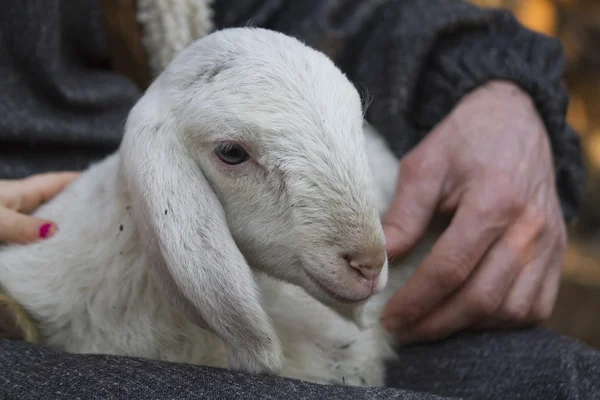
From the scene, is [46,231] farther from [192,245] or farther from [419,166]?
[419,166]

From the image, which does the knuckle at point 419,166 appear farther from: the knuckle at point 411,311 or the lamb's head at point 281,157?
the lamb's head at point 281,157

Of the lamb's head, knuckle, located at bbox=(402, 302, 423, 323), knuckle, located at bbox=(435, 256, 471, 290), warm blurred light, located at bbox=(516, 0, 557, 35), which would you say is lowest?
warm blurred light, located at bbox=(516, 0, 557, 35)

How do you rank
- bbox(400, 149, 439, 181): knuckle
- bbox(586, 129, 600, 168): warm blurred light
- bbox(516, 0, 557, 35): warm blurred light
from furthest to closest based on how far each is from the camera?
bbox(516, 0, 557, 35): warm blurred light, bbox(586, 129, 600, 168): warm blurred light, bbox(400, 149, 439, 181): knuckle

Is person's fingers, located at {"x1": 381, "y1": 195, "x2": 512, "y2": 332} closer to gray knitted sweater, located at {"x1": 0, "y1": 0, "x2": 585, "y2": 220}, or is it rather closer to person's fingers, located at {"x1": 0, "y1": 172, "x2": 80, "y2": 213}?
gray knitted sweater, located at {"x1": 0, "y1": 0, "x2": 585, "y2": 220}

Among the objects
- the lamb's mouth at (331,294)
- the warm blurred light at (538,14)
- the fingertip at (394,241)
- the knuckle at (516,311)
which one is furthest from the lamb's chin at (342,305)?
the warm blurred light at (538,14)

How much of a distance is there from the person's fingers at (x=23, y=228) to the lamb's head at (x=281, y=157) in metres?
0.28

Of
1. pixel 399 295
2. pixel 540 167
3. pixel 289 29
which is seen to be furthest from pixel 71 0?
pixel 540 167

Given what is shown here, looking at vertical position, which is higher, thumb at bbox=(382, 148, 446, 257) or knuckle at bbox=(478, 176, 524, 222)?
thumb at bbox=(382, 148, 446, 257)

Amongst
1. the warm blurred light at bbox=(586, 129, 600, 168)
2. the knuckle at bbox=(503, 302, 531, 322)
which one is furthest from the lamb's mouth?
the warm blurred light at bbox=(586, 129, 600, 168)

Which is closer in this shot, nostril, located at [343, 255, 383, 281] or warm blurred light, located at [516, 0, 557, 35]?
nostril, located at [343, 255, 383, 281]

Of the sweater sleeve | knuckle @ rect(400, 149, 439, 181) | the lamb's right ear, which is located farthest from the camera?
the sweater sleeve

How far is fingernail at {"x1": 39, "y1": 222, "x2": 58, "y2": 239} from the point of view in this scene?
1.12 metres

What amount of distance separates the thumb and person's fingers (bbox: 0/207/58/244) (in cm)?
59

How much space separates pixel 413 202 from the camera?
1.25m
